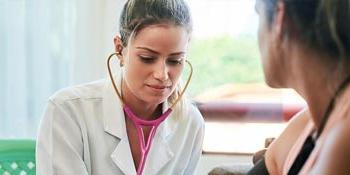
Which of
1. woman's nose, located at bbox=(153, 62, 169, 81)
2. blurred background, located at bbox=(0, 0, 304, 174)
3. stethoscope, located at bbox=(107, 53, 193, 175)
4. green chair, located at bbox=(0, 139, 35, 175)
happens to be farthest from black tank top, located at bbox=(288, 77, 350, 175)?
blurred background, located at bbox=(0, 0, 304, 174)

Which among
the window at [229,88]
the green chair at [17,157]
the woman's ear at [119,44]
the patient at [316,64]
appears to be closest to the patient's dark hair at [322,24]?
the patient at [316,64]

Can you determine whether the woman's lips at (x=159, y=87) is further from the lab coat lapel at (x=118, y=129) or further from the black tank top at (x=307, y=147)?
the black tank top at (x=307, y=147)

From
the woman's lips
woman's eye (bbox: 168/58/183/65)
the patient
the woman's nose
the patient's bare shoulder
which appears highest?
the patient

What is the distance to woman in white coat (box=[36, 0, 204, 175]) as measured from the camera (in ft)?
4.37

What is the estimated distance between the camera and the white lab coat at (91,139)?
139 cm

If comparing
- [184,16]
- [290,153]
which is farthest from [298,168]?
[184,16]

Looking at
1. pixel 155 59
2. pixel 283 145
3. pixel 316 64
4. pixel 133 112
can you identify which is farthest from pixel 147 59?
pixel 316 64

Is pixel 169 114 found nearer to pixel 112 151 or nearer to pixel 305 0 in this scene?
pixel 112 151

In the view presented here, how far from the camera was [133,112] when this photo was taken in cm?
150

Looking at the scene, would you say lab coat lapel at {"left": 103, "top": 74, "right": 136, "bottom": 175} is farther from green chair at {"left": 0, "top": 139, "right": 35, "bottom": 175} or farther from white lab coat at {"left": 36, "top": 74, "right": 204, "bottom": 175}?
green chair at {"left": 0, "top": 139, "right": 35, "bottom": 175}

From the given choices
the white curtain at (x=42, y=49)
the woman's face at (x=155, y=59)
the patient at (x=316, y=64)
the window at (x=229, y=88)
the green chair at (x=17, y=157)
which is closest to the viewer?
the patient at (x=316, y=64)

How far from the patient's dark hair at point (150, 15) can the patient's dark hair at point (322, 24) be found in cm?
75

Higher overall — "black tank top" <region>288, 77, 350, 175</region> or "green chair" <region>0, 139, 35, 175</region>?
"black tank top" <region>288, 77, 350, 175</region>

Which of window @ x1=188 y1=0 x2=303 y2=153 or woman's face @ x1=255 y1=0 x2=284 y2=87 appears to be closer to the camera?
woman's face @ x1=255 y1=0 x2=284 y2=87
